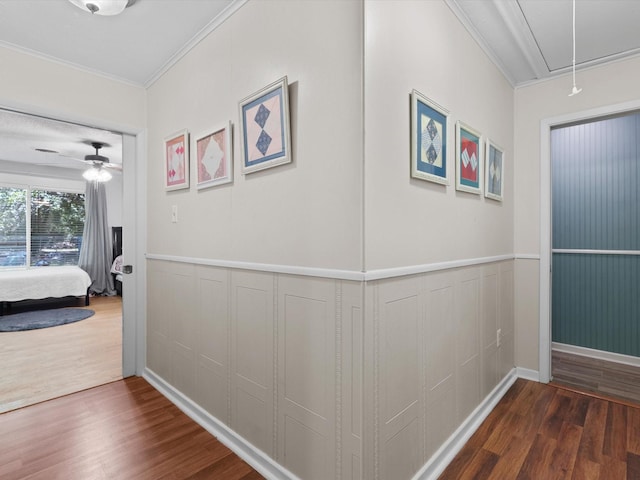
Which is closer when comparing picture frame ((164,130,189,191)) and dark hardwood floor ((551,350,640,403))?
picture frame ((164,130,189,191))

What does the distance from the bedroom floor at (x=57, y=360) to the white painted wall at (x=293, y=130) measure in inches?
61.5

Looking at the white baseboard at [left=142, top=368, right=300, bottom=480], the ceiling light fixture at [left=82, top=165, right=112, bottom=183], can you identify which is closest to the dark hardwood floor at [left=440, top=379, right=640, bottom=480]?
the white baseboard at [left=142, top=368, right=300, bottom=480]

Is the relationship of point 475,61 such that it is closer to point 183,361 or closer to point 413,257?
point 413,257

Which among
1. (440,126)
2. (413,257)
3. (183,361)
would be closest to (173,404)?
(183,361)

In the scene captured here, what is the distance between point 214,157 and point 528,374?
114 inches

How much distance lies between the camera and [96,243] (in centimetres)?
645

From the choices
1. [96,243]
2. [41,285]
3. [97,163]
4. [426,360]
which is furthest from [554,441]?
[96,243]

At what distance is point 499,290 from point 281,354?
68.6 inches

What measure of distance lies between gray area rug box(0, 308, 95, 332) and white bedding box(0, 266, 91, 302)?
0.25m

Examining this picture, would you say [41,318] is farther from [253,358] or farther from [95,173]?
[253,358]

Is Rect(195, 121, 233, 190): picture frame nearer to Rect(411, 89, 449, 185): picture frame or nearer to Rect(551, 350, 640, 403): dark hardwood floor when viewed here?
Rect(411, 89, 449, 185): picture frame

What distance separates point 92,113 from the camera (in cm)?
246

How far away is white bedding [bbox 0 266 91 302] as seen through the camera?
15.8 ft

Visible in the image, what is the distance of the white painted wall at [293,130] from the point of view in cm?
127
